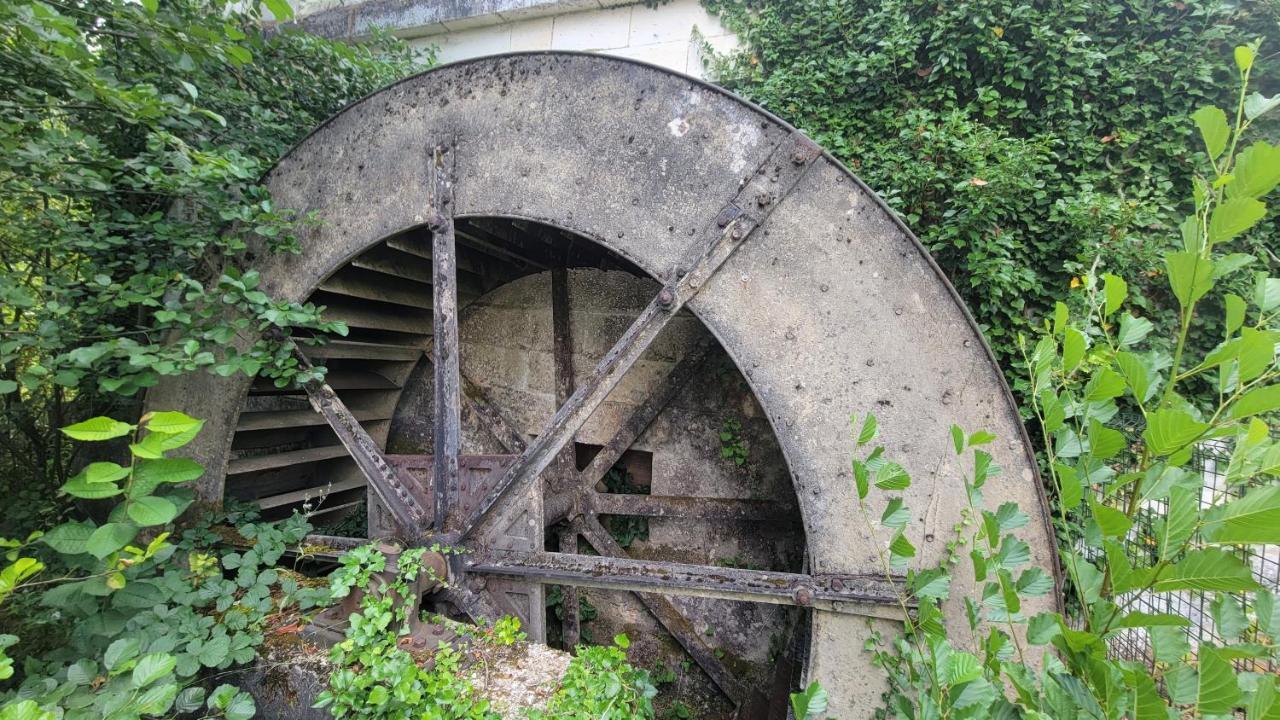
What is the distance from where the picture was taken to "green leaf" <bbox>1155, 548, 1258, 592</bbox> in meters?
0.76

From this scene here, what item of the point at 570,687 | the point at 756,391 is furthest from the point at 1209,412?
the point at 570,687

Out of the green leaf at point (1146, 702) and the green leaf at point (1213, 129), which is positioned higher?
the green leaf at point (1213, 129)

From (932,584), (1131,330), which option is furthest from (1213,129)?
(932,584)

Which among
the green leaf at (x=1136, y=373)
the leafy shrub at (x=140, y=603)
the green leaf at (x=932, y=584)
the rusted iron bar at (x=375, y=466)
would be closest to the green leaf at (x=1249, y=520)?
the green leaf at (x=1136, y=373)

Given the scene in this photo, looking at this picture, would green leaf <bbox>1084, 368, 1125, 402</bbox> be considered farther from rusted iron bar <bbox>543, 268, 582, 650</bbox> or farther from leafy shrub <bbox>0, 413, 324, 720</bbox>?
rusted iron bar <bbox>543, 268, 582, 650</bbox>

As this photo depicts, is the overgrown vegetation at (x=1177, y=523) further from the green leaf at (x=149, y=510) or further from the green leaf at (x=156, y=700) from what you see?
the green leaf at (x=149, y=510)

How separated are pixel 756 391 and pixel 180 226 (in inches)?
119

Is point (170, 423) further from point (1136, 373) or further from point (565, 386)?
point (565, 386)

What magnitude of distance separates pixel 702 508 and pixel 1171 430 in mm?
3039

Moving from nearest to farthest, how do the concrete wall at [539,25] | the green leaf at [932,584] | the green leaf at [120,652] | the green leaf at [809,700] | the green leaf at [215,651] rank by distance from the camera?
the green leaf at [809,700] → the green leaf at [932,584] → the green leaf at [120,652] → the green leaf at [215,651] → the concrete wall at [539,25]

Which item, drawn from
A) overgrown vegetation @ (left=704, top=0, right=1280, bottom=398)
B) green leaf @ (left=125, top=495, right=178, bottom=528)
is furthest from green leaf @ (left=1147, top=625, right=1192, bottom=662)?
green leaf @ (left=125, top=495, right=178, bottom=528)

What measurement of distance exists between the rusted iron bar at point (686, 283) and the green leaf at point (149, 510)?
1223 mm

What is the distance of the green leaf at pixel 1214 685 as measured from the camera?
75 cm

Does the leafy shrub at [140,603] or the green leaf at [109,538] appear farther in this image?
the green leaf at [109,538]
